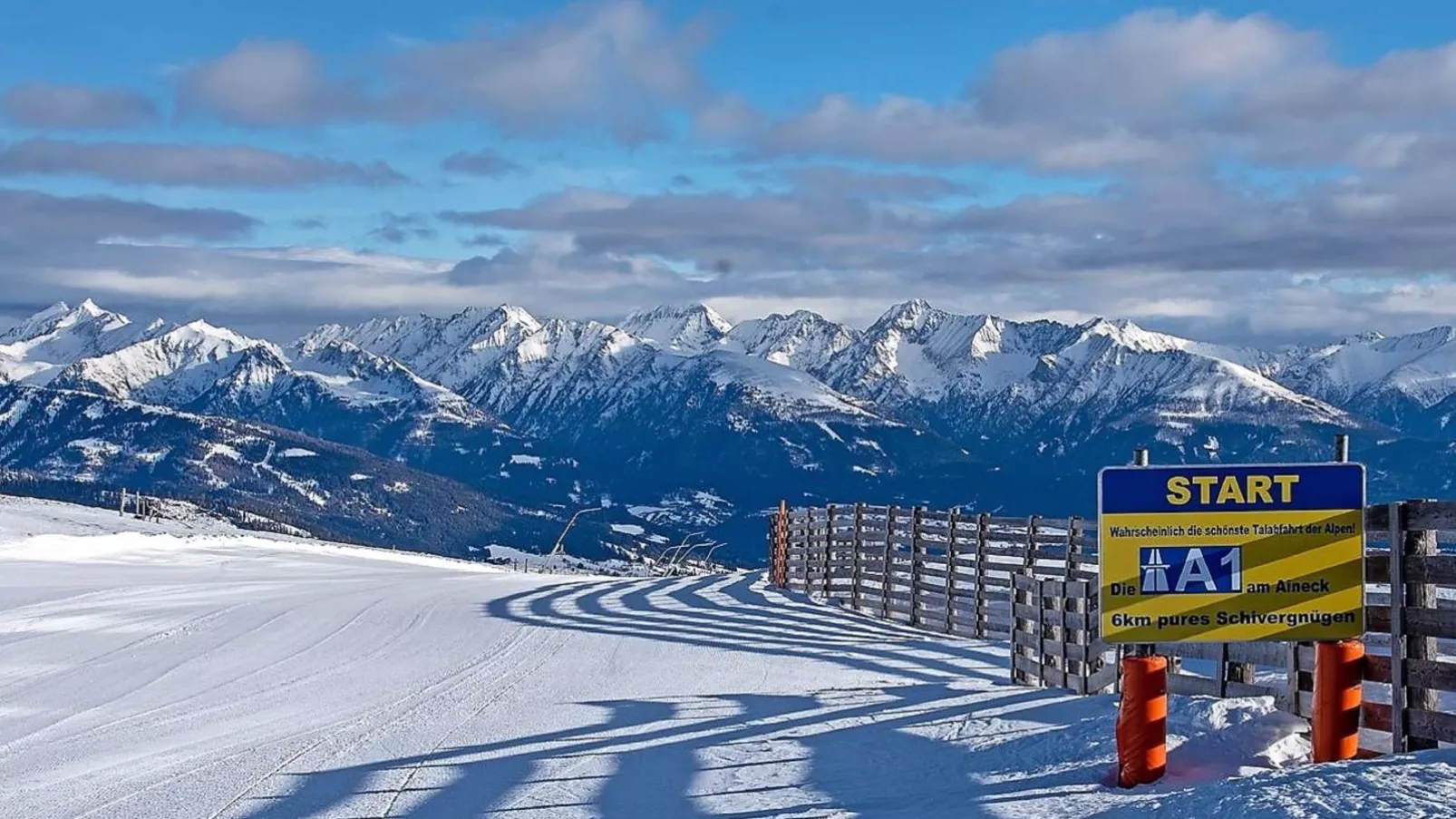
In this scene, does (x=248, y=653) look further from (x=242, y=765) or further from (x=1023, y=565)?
(x=1023, y=565)

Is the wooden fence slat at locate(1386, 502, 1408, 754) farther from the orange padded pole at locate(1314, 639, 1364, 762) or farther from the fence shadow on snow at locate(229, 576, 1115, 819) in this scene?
the fence shadow on snow at locate(229, 576, 1115, 819)

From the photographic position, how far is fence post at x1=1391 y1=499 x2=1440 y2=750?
10.4 meters

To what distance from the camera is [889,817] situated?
33.7 ft

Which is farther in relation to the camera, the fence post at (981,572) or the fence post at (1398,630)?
the fence post at (981,572)

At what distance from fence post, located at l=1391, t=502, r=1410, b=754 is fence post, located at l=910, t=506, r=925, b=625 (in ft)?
50.1

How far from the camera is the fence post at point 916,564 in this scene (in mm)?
25844

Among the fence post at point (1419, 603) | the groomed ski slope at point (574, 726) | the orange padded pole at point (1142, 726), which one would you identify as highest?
the fence post at point (1419, 603)

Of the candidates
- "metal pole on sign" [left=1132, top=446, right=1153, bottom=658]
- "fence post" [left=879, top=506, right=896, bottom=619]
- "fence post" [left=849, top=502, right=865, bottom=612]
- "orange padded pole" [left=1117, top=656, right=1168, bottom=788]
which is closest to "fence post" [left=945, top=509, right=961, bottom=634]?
"fence post" [left=879, top=506, right=896, bottom=619]

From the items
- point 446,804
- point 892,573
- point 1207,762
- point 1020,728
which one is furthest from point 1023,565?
point 446,804

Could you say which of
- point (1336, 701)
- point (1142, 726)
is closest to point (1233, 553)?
point (1336, 701)

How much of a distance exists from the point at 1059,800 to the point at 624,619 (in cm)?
1438

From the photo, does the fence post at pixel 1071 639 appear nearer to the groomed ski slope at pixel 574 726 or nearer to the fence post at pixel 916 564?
the groomed ski slope at pixel 574 726

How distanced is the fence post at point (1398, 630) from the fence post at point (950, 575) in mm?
13817

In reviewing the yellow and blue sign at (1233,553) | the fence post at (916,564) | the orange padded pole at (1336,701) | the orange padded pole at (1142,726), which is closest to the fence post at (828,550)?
the fence post at (916,564)
